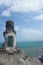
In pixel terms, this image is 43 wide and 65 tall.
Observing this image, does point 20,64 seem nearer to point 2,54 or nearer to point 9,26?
point 2,54

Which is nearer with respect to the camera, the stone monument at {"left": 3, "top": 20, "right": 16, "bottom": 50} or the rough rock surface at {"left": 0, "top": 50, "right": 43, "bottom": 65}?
the rough rock surface at {"left": 0, "top": 50, "right": 43, "bottom": 65}

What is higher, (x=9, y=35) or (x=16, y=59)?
(x=9, y=35)

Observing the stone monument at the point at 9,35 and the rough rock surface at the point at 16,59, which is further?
the stone monument at the point at 9,35

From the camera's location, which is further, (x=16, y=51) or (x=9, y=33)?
(x=9, y=33)

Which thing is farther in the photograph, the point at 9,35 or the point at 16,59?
the point at 9,35

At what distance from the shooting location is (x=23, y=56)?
19.7m

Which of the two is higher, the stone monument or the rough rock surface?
the stone monument

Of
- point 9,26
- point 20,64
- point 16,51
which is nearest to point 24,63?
point 20,64

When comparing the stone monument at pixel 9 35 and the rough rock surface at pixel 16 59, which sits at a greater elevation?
the stone monument at pixel 9 35

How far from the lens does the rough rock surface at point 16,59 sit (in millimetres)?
18641

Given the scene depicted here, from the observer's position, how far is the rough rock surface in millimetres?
18641

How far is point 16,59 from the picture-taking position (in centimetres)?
1888

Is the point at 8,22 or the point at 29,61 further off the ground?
the point at 8,22

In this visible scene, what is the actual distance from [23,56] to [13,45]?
7.83ft
